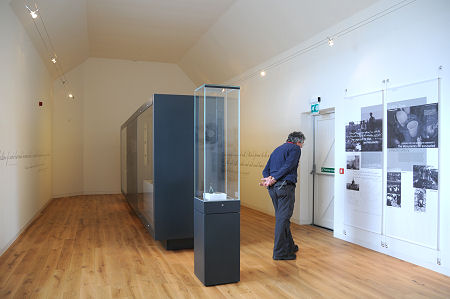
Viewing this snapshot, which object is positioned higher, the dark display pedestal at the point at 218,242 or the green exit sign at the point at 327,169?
the green exit sign at the point at 327,169

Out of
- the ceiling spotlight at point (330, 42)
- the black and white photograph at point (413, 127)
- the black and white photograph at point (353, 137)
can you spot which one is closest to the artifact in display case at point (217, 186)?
the black and white photograph at point (413, 127)

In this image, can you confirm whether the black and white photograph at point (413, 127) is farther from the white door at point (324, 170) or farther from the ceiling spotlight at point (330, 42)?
the white door at point (324, 170)

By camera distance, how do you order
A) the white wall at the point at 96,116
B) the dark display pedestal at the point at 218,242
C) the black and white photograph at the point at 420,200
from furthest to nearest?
the white wall at the point at 96,116 < the black and white photograph at the point at 420,200 < the dark display pedestal at the point at 218,242

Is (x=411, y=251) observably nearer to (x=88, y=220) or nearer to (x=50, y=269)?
(x=50, y=269)

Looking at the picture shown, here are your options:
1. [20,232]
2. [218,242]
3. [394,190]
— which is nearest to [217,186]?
[218,242]

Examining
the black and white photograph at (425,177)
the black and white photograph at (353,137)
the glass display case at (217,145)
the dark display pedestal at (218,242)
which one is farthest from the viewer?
the black and white photograph at (353,137)

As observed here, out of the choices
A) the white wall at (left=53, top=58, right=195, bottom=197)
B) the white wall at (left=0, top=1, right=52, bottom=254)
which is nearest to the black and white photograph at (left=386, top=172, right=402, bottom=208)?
the white wall at (left=0, top=1, right=52, bottom=254)

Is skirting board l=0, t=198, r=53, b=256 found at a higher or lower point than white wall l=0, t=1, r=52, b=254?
lower

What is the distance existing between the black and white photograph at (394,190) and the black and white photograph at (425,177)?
25 cm

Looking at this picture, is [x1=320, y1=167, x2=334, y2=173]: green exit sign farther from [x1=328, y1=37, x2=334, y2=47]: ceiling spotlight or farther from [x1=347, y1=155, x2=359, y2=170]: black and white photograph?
[x1=328, y1=37, x2=334, y2=47]: ceiling spotlight

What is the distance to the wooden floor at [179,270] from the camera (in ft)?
11.9

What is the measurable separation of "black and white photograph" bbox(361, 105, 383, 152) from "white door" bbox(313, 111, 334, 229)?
118cm

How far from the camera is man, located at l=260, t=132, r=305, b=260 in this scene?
4781mm

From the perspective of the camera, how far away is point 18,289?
3.69 meters
